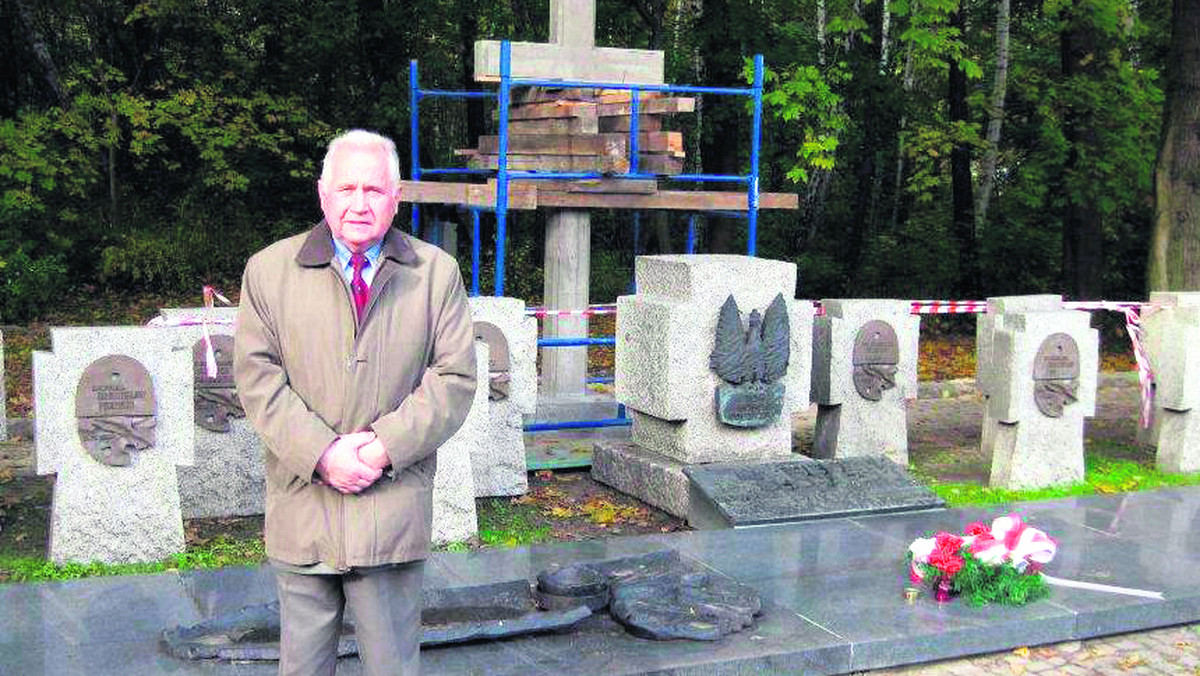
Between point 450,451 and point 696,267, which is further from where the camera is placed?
point 696,267

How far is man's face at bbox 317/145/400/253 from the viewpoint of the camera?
140 inches

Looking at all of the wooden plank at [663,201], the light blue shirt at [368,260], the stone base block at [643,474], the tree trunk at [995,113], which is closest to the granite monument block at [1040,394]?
the stone base block at [643,474]

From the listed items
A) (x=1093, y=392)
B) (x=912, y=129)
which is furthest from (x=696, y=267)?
(x=912, y=129)

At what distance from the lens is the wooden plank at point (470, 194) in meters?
9.89

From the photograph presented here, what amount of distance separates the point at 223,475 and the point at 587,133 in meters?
4.13

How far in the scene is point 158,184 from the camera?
21703 mm

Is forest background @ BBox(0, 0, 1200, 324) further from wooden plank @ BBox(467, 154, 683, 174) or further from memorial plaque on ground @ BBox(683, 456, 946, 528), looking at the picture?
memorial plaque on ground @ BBox(683, 456, 946, 528)

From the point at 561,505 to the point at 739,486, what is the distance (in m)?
1.28

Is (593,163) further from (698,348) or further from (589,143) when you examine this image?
(698,348)

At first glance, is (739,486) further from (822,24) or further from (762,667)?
(822,24)

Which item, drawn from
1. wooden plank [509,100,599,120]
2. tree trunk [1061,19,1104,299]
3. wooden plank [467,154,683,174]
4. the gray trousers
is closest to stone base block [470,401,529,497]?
wooden plank [467,154,683,174]

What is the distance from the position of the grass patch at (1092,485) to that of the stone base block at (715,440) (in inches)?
43.7

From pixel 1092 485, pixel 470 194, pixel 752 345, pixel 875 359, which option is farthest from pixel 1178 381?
pixel 470 194

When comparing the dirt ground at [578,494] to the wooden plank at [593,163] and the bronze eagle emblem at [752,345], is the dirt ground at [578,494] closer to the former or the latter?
the bronze eagle emblem at [752,345]
